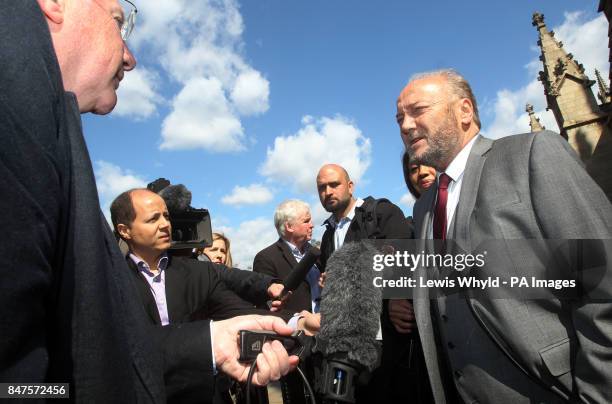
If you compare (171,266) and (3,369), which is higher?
(171,266)

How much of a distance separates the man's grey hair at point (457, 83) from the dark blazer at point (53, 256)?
9.12 feet

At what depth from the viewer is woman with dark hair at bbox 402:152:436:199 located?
4570 mm

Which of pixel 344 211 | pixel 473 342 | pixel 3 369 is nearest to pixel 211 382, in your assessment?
pixel 3 369

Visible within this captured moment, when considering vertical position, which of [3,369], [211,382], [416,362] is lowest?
[416,362]

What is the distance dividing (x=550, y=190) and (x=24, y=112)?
2.21 meters

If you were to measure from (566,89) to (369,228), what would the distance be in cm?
2918

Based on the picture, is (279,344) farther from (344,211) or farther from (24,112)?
(344,211)

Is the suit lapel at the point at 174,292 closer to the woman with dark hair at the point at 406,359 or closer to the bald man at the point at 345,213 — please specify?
the woman with dark hair at the point at 406,359

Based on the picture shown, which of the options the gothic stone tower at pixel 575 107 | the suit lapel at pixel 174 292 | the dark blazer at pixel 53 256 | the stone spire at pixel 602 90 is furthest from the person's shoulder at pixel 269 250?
the stone spire at pixel 602 90

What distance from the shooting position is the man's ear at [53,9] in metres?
1.07

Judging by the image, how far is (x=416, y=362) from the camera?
119 inches

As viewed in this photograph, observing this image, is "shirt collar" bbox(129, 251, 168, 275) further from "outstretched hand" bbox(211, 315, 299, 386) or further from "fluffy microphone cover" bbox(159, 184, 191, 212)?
"outstretched hand" bbox(211, 315, 299, 386)

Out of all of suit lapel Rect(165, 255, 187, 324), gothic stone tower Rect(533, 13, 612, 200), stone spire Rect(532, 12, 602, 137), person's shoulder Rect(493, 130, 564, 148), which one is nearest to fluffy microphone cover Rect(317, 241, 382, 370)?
person's shoulder Rect(493, 130, 564, 148)

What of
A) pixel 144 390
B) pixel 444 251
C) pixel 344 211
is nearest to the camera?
pixel 144 390
